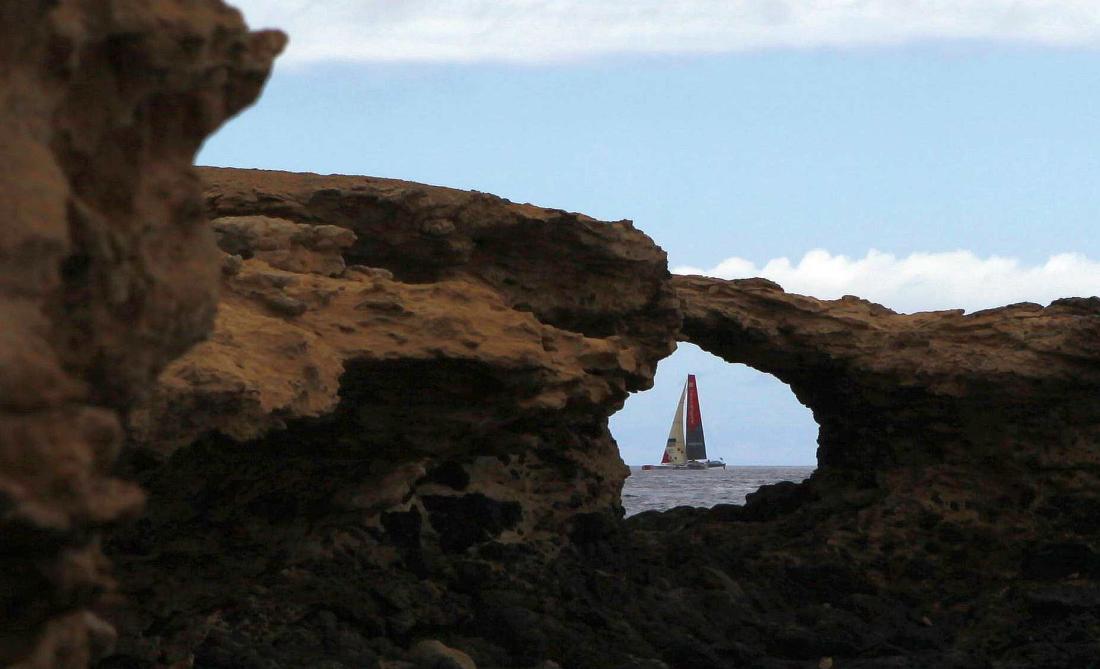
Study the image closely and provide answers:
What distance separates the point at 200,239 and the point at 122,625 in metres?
6.12

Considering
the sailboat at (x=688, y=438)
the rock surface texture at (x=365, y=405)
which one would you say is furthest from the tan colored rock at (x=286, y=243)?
the sailboat at (x=688, y=438)

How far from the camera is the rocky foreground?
3.79m

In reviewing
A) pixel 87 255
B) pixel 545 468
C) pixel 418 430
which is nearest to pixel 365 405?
pixel 418 430

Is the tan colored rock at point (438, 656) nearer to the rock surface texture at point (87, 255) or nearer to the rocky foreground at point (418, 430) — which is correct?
the rocky foreground at point (418, 430)

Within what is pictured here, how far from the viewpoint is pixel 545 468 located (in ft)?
59.6

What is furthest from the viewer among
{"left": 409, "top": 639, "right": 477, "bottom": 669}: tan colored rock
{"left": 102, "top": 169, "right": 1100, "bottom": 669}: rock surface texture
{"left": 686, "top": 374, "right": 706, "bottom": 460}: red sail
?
{"left": 686, "top": 374, "right": 706, "bottom": 460}: red sail

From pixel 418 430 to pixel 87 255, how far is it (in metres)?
7.01

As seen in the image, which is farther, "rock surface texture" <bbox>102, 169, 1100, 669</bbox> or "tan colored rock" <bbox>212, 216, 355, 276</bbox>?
"tan colored rock" <bbox>212, 216, 355, 276</bbox>

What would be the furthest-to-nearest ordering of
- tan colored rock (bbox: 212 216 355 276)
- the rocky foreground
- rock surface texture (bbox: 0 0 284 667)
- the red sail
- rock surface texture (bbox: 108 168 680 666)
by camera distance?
the red sail, tan colored rock (bbox: 212 216 355 276), rock surface texture (bbox: 108 168 680 666), the rocky foreground, rock surface texture (bbox: 0 0 284 667)

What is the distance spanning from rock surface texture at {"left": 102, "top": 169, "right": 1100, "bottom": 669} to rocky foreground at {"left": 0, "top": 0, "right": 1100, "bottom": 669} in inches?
1.6

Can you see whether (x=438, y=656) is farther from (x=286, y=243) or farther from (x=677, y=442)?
(x=677, y=442)

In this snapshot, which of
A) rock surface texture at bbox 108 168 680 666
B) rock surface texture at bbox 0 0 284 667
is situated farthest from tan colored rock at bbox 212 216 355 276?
rock surface texture at bbox 0 0 284 667

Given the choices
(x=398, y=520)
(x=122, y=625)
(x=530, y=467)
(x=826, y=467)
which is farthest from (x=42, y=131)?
(x=826, y=467)

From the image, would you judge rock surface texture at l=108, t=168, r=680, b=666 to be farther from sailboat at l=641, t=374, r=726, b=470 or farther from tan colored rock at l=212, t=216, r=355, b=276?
sailboat at l=641, t=374, r=726, b=470
